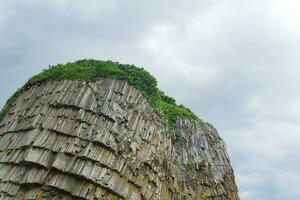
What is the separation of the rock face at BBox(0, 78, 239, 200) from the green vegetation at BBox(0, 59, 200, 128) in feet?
2.07

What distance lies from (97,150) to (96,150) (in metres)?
0.05

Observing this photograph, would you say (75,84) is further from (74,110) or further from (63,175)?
(63,175)

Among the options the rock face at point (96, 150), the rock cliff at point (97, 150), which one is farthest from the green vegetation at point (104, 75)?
the rock face at point (96, 150)

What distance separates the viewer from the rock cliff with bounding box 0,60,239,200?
19.9 meters

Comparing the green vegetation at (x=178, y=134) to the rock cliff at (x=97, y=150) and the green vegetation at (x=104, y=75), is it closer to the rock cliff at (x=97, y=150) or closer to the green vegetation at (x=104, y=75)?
the rock cliff at (x=97, y=150)

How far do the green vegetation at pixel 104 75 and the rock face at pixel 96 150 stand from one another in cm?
63

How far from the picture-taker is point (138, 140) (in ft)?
76.2

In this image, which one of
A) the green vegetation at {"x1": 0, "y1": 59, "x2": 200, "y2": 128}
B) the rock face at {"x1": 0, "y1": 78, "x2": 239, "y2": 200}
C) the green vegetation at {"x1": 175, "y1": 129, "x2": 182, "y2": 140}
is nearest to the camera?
the rock face at {"x1": 0, "y1": 78, "x2": 239, "y2": 200}

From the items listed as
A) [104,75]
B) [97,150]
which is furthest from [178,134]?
[97,150]

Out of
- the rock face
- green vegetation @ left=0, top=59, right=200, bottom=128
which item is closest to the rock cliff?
the rock face

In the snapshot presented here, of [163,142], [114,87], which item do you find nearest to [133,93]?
[114,87]

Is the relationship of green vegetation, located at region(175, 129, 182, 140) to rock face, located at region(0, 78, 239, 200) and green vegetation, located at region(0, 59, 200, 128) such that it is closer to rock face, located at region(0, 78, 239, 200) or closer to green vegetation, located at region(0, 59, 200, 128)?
rock face, located at region(0, 78, 239, 200)

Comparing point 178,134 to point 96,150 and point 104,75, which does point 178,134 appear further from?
point 96,150

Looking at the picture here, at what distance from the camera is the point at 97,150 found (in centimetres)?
2102
